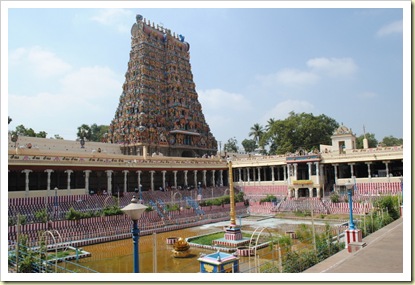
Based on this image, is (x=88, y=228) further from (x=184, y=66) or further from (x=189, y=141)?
(x=184, y=66)

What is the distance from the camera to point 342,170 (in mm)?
46719

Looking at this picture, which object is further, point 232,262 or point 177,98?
point 177,98

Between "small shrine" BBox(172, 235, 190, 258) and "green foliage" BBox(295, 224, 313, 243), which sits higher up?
"green foliage" BBox(295, 224, 313, 243)

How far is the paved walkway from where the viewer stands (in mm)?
10406

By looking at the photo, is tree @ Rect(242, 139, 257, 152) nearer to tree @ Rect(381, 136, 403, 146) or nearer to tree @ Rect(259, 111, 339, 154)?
tree @ Rect(381, 136, 403, 146)

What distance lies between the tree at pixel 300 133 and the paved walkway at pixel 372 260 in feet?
147

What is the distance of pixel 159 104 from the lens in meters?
55.2

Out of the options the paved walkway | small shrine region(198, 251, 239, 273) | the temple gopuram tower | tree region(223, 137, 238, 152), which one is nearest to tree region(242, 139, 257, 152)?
tree region(223, 137, 238, 152)

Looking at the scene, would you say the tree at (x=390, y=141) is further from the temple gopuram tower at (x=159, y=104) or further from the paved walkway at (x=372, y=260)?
the paved walkway at (x=372, y=260)

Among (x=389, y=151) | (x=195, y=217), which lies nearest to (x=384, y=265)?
(x=195, y=217)

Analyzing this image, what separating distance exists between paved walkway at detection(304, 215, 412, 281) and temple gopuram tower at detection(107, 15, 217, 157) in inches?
1499

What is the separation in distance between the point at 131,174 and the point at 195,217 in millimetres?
14386

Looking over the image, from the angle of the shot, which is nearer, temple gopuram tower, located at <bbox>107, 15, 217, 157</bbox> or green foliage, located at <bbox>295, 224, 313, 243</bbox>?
green foliage, located at <bbox>295, 224, 313, 243</bbox>

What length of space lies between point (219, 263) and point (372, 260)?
5.22 m
